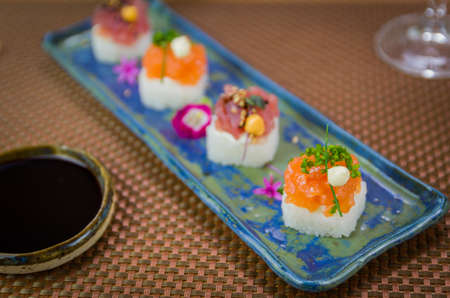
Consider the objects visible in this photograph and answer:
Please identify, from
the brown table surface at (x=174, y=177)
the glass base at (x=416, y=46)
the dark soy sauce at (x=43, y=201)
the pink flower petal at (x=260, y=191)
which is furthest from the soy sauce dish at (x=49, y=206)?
the glass base at (x=416, y=46)

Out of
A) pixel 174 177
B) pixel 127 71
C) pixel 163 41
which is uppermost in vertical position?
pixel 163 41

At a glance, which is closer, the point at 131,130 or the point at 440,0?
the point at 131,130

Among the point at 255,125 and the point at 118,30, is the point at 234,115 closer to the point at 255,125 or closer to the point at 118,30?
the point at 255,125

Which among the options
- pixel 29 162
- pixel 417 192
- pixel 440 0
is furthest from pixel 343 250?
pixel 440 0

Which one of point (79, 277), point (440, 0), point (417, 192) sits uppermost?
point (440, 0)

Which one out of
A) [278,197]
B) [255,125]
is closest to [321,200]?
[278,197]

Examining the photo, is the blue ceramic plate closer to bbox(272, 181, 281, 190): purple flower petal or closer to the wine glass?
bbox(272, 181, 281, 190): purple flower petal

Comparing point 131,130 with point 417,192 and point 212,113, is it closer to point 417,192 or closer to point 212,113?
point 212,113
